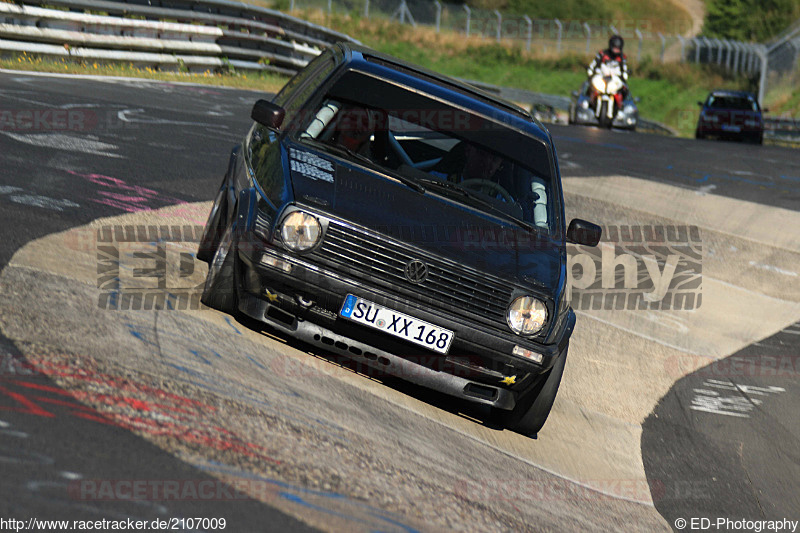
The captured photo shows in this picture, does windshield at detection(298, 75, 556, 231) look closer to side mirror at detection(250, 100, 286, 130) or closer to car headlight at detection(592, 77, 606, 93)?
side mirror at detection(250, 100, 286, 130)

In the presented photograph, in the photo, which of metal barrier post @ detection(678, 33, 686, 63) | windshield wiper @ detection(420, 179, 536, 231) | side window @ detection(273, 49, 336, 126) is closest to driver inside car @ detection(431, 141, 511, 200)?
windshield wiper @ detection(420, 179, 536, 231)

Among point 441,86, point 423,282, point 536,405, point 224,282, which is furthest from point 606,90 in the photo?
point 224,282

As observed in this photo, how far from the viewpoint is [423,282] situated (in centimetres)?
509

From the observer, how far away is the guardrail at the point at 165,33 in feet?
52.1

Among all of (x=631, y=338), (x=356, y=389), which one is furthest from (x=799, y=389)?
(x=356, y=389)

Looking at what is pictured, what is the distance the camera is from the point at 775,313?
30.3 ft

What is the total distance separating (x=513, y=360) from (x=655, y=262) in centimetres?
532

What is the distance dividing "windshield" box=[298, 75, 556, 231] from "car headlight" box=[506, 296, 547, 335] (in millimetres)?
761

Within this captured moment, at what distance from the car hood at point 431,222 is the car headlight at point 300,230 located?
7cm

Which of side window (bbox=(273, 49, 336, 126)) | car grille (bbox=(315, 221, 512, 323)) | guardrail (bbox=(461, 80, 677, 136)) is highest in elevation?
side window (bbox=(273, 49, 336, 126))

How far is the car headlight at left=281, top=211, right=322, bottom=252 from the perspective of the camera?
5.04m

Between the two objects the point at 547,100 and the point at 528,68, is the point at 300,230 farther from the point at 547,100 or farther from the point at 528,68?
the point at 528,68

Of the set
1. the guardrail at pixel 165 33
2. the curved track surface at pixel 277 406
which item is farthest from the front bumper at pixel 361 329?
the guardrail at pixel 165 33

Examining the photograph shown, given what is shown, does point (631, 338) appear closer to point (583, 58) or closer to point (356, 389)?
point (356, 389)
